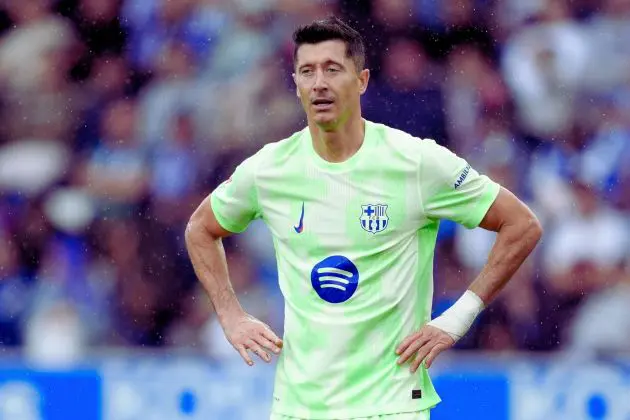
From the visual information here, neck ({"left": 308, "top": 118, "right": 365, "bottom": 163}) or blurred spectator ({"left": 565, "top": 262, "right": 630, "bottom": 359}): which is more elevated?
neck ({"left": 308, "top": 118, "right": 365, "bottom": 163})

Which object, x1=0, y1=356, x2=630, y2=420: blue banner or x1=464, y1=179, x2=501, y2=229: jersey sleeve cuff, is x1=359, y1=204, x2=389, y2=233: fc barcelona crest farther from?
x1=0, y1=356, x2=630, y2=420: blue banner

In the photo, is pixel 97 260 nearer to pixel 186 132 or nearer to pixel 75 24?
pixel 186 132

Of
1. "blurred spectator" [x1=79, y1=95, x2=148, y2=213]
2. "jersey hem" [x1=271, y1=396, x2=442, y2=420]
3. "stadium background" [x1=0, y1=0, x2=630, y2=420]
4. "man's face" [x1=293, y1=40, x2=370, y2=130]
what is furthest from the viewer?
"blurred spectator" [x1=79, y1=95, x2=148, y2=213]

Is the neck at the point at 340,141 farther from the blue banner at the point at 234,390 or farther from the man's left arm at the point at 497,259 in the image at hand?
the blue banner at the point at 234,390

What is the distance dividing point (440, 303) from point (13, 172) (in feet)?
9.88

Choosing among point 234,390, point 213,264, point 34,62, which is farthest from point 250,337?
point 34,62

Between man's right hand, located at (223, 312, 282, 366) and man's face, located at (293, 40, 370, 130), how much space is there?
759 millimetres

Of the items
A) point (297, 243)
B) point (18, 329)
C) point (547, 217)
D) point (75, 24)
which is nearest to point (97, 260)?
point (18, 329)

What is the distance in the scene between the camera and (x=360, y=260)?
15.3 feet

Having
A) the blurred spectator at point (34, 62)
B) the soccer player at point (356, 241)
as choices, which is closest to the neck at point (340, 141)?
the soccer player at point (356, 241)

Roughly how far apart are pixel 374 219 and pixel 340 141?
1.01 feet

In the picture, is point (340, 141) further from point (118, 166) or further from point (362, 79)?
point (118, 166)

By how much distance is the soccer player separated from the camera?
463cm

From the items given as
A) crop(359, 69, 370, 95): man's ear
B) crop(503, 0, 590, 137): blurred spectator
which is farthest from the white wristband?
crop(503, 0, 590, 137): blurred spectator
